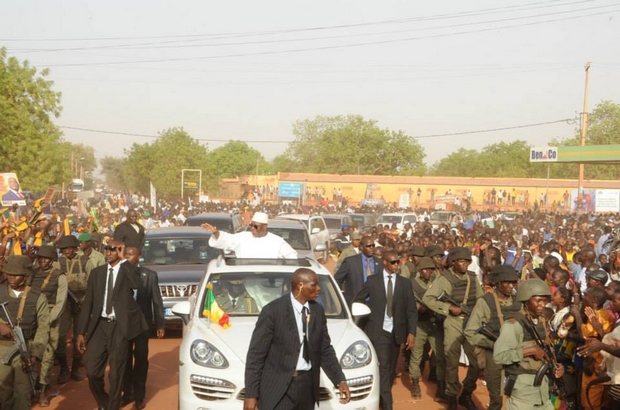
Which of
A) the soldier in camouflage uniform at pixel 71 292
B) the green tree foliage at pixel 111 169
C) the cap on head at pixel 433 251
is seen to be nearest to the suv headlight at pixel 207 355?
the soldier in camouflage uniform at pixel 71 292

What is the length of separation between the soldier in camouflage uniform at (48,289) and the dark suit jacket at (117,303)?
0.63m

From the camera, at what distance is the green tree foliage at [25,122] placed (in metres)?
39.4

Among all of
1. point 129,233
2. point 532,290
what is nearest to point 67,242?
point 129,233

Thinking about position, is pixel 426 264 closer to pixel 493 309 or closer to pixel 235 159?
pixel 493 309

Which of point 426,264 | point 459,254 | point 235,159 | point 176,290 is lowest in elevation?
point 176,290

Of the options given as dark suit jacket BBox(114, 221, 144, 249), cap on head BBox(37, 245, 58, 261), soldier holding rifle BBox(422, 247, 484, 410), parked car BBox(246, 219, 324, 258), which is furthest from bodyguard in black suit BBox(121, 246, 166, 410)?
parked car BBox(246, 219, 324, 258)

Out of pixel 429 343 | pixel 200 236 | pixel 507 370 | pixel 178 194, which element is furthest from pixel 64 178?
pixel 507 370

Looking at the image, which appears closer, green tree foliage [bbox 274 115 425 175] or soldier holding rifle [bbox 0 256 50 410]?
soldier holding rifle [bbox 0 256 50 410]

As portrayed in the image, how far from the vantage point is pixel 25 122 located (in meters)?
40.5

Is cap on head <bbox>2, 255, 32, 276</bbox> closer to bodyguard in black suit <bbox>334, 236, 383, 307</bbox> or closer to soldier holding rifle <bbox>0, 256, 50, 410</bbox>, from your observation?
soldier holding rifle <bbox>0, 256, 50, 410</bbox>

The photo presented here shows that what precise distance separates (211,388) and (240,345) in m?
0.45

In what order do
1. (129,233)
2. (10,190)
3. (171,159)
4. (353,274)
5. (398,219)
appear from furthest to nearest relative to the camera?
(171,159) → (398,219) → (10,190) → (129,233) → (353,274)

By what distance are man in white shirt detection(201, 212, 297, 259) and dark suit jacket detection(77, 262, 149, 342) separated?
2.42 meters

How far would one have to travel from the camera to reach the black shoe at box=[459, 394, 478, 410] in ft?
30.1
